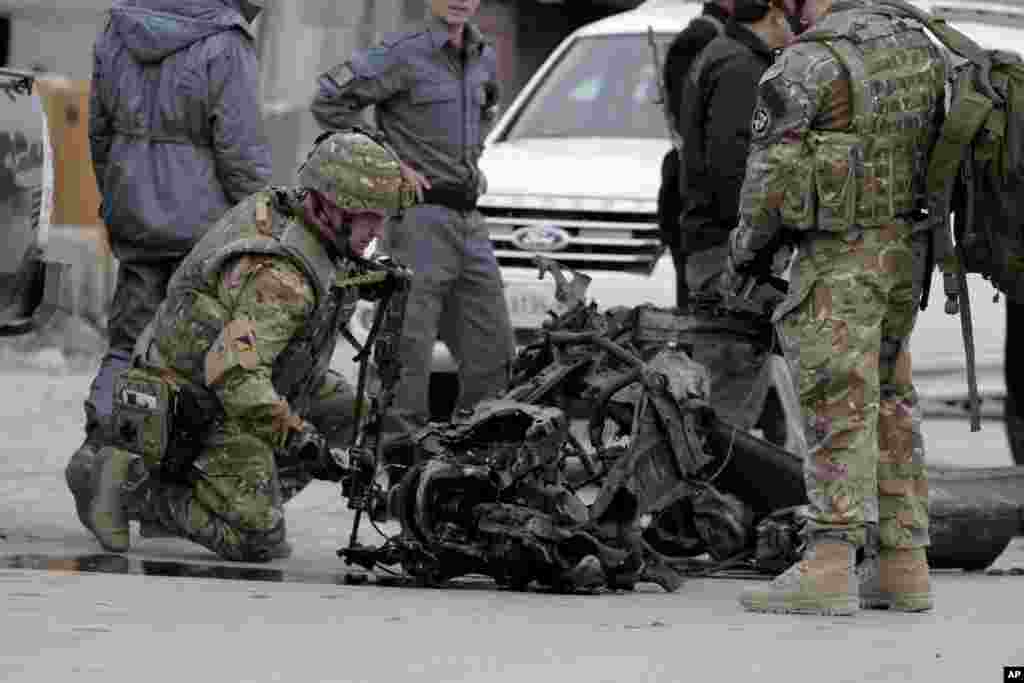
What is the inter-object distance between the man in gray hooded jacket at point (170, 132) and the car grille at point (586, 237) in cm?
349

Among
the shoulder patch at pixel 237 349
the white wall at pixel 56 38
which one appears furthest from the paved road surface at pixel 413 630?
the white wall at pixel 56 38

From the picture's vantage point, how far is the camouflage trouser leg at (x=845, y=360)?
25.3ft

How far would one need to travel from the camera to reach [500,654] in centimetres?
670

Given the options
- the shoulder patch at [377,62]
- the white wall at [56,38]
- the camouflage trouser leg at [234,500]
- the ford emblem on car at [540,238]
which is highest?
the shoulder patch at [377,62]

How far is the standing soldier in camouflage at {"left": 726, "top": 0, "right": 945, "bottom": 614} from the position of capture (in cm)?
770

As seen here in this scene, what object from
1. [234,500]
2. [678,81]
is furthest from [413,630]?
[678,81]

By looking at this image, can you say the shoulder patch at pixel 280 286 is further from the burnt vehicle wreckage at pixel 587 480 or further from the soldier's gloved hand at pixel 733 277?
the soldier's gloved hand at pixel 733 277

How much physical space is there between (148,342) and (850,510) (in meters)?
2.28

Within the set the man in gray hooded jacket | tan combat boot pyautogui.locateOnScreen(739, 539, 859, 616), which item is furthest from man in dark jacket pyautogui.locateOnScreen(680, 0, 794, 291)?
tan combat boot pyautogui.locateOnScreen(739, 539, 859, 616)

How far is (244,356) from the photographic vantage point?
8.27m

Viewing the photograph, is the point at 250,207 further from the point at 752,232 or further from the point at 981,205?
the point at 981,205

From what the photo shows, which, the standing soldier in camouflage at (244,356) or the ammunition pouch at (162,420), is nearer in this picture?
the standing soldier in camouflage at (244,356)

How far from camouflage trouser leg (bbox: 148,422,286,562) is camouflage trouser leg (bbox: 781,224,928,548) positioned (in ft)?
5.53

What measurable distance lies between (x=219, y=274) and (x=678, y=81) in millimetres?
3363
